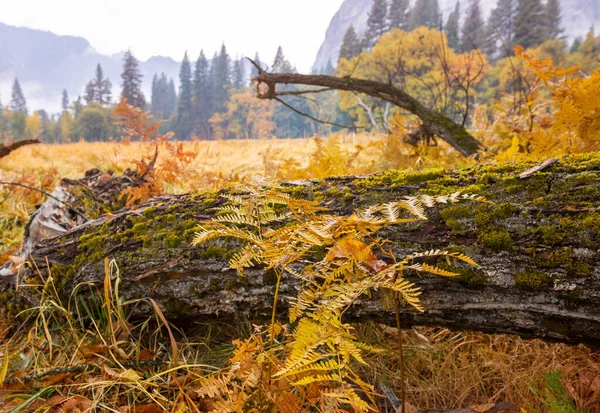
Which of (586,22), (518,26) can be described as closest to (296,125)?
(518,26)

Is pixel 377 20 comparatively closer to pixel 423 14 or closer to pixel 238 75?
pixel 423 14

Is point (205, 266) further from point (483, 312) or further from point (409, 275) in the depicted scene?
point (483, 312)

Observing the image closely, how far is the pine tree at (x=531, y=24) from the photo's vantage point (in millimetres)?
34562

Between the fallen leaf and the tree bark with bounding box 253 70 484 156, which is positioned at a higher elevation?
the tree bark with bounding box 253 70 484 156

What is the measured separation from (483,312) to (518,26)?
153 ft

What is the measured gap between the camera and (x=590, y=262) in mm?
982

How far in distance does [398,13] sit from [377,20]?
284 cm

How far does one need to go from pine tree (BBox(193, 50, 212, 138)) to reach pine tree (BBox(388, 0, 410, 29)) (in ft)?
103

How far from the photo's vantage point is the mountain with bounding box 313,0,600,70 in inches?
4535

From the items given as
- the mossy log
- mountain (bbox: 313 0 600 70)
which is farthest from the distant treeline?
mountain (bbox: 313 0 600 70)

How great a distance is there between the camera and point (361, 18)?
16225 centimetres

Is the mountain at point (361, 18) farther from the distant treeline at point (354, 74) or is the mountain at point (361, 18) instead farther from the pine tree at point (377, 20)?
the pine tree at point (377, 20)

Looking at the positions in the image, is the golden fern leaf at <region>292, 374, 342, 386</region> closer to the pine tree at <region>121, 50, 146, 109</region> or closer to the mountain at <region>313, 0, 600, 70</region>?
the pine tree at <region>121, 50, 146, 109</region>

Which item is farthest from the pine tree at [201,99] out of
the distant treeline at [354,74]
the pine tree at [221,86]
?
the pine tree at [221,86]
